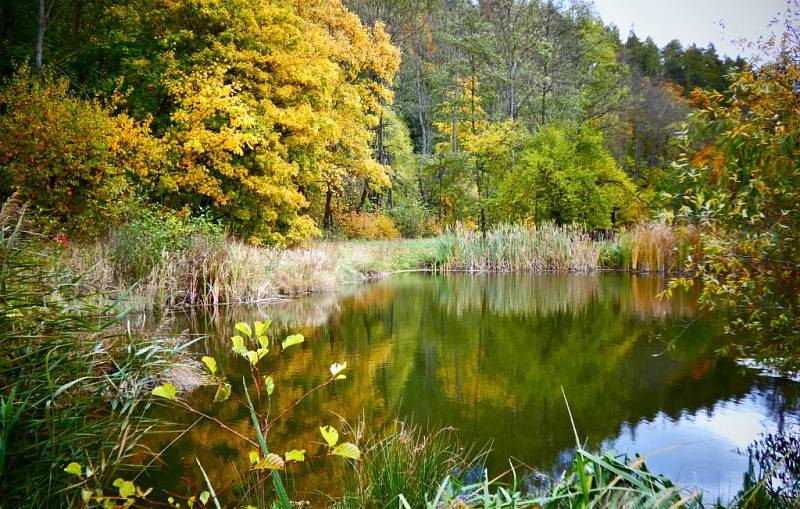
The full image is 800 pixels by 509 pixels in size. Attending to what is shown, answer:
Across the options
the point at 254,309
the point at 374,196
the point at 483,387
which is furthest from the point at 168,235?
the point at 374,196

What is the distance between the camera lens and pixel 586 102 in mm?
24812

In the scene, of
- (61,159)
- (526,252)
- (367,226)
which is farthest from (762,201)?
(367,226)

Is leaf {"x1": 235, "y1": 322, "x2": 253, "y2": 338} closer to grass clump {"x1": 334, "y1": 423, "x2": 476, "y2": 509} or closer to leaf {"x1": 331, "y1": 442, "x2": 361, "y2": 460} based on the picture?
leaf {"x1": 331, "y1": 442, "x2": 361, "y2": 460}

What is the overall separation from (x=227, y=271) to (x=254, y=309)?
876mm

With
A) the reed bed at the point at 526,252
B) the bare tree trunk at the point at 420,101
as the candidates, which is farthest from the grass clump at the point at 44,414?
the bare tree trunk at the point at 420,101

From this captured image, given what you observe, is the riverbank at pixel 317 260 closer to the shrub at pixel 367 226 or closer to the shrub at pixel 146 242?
the shrub at pixel 146 242

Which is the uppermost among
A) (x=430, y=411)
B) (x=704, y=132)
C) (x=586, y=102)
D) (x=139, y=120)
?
(x=586, y=102)

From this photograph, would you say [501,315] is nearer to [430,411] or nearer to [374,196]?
[430,411]

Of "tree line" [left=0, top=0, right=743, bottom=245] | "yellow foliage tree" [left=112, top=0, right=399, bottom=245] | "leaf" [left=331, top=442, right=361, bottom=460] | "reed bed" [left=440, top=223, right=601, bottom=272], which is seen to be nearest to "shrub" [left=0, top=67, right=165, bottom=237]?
"tree line" [left=0, top=0, right=743, bottom=245]

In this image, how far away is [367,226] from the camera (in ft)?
69.4

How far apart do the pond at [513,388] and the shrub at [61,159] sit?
8.99 ft

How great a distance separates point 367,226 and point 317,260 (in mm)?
9239

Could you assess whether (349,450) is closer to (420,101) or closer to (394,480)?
(394,480)

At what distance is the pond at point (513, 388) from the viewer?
319cm
